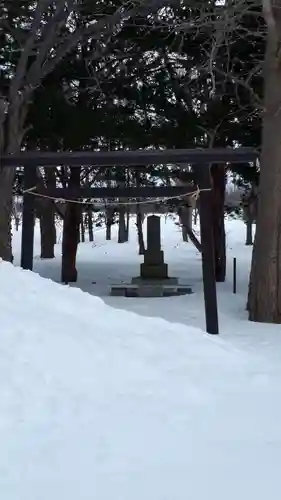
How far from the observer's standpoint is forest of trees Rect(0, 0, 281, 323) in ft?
40.3

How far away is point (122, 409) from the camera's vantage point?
477 centimetres

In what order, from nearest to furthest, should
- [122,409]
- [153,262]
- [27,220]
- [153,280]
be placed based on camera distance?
[122,409] → [27,220] → [153,280] → [153,262]

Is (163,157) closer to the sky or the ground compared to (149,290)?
closer to the sky

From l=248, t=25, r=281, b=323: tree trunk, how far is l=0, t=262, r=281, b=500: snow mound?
3775mm

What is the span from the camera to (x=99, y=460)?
4047 millimetres

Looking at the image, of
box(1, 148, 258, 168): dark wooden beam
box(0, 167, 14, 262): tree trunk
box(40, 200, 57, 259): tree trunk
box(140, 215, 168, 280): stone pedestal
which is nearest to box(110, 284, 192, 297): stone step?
box(140, 215, 168, 280): stone pedestal

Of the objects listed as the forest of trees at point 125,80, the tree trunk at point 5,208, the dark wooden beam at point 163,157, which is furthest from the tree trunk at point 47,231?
the dark wooden beam at point 163,157

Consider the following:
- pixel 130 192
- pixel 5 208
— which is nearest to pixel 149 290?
pixel 5 208

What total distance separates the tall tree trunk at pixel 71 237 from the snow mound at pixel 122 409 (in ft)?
31.3

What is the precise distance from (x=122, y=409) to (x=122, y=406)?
0.13 feet

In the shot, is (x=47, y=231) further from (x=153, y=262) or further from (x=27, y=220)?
(x=27, y=220)

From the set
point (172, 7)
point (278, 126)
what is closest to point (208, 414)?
point (278, 126)

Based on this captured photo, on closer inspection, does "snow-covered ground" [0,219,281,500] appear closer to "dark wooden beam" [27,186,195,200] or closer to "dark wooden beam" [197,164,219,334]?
"dark wooden beam" [197,164,219,334]

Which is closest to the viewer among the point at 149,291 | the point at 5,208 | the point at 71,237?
the point at 5,208
